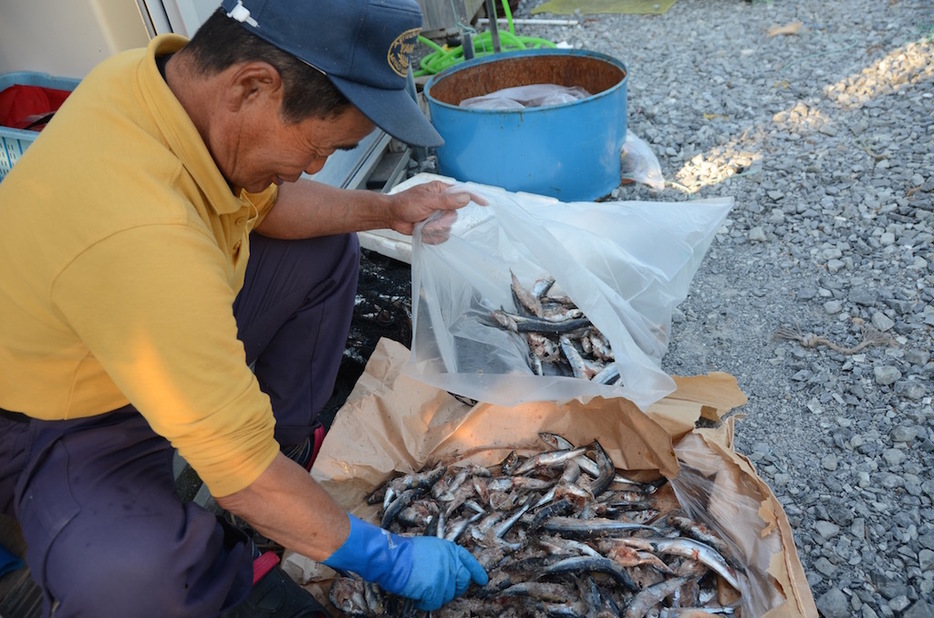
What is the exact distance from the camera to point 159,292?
1.36m

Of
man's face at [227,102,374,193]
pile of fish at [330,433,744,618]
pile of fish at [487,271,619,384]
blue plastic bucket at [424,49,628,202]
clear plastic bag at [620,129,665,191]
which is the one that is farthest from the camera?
clear plastic bag at [620,129,665,191]

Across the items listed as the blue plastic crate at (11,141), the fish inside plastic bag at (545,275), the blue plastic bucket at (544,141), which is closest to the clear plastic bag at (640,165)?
the blue plastic bucket at (544,141)

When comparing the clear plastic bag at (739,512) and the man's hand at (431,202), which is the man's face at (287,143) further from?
the clear plastic bag at (739,512)

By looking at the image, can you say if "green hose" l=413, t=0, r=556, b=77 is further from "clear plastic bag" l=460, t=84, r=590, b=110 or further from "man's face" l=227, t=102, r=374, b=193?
"man's face" l=227, t=102, r=374, b=193

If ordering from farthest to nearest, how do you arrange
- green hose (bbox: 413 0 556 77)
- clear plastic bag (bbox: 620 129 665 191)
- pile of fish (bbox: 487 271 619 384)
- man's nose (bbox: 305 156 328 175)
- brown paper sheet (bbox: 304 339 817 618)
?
green hose (bbox: 413 0 556 77) < clear plastic bag (bbox: 620 129 665 191) < pile of fish (bbox: 487 271 619 384) < brown paper sheet (bbox: 304 339 817 618) < man's nose (bbox: 305 156 328 175)

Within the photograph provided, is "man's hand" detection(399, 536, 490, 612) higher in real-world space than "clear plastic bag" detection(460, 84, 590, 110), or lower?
lower

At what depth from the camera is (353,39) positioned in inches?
59.1

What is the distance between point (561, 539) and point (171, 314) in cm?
146

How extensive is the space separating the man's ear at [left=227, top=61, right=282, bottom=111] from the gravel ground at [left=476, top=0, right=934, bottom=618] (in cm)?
205

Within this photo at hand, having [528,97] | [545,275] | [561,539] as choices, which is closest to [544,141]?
[528,97]

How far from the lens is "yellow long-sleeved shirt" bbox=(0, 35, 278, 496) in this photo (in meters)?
1.37

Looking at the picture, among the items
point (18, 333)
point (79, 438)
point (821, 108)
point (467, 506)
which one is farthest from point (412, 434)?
point (821, 108)

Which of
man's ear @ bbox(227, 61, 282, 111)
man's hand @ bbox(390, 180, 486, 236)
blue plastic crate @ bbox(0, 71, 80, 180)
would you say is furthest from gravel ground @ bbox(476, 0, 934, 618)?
blue plastic crate @ bbox(0, 71, 80, 180)

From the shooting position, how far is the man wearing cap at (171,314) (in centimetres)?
140
